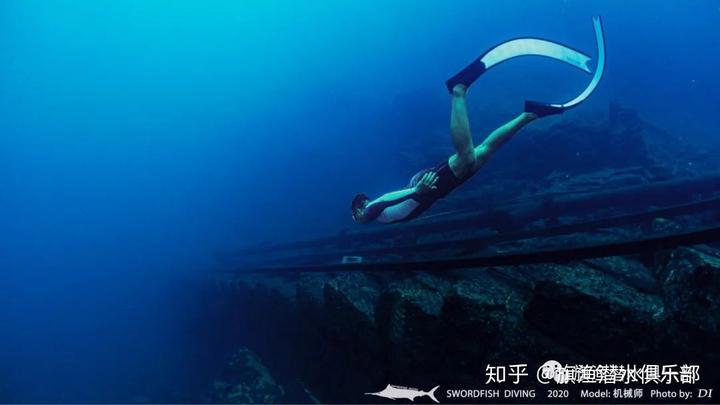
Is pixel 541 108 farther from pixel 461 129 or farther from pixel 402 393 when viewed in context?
pixel 402 393

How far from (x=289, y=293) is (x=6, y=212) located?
2771 inches

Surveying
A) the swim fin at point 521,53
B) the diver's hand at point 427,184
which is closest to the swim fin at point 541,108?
the swim fin at point 521,53

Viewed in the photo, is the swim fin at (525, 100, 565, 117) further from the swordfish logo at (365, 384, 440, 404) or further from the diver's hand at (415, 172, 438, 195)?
the swordfish logo at (365, 384, 440, 404)

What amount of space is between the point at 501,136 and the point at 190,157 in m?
63.0

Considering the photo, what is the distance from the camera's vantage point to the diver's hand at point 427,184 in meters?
3.68

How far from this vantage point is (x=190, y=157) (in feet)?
193

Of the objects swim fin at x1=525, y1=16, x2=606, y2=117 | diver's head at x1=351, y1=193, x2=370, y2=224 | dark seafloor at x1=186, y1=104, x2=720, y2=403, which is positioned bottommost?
dark seafloor at x1=186, y1=104, x2=720, y2=403

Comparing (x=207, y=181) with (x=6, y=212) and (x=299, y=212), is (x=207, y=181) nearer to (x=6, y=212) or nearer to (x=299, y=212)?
(x=299, y=212)

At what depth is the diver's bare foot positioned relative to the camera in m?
3.20

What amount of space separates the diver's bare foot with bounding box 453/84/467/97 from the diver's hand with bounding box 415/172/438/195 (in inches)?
33.4

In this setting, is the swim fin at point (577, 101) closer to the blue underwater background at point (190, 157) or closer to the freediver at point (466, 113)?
the freediver at point (466, 113)

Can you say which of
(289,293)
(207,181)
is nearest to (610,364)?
(289,293)

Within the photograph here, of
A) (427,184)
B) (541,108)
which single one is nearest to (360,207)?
(427,184)

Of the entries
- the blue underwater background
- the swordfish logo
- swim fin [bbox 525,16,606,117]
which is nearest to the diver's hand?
swim fin [bbox 525,16,606,117]
